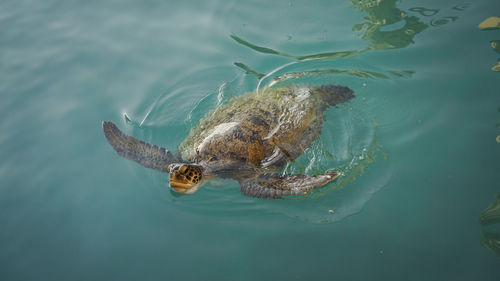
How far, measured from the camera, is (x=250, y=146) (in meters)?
3.44

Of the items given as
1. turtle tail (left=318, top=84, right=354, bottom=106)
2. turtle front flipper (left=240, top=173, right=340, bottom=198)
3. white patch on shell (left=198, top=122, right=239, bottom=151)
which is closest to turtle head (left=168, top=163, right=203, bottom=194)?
white patch on shell (left=198, top=122, right=239, bottom=151)

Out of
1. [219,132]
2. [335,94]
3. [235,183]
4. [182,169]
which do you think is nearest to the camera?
[182,169]

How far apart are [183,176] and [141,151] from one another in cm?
84

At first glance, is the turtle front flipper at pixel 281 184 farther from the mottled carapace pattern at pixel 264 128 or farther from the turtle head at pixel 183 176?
the turtle head at pixel 183 176

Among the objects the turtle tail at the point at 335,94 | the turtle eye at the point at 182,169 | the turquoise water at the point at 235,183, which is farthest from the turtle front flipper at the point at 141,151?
the turtle tail at the point at 335,94

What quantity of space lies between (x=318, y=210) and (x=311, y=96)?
1.56m

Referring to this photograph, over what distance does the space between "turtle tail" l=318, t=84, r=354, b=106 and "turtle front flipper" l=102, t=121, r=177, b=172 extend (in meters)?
2.03

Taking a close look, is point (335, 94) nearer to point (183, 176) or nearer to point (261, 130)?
point (261, 130)

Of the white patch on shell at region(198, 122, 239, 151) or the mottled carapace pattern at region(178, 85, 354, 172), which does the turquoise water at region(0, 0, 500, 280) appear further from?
the white patch on shell at region(198, 122, 239, 151)

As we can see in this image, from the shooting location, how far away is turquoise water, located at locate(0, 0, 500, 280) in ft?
9.36

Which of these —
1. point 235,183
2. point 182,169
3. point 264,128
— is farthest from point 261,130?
point 182,169

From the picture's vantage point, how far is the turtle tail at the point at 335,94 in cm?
402

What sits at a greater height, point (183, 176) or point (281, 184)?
point (183, 176)

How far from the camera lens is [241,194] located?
334 cm
